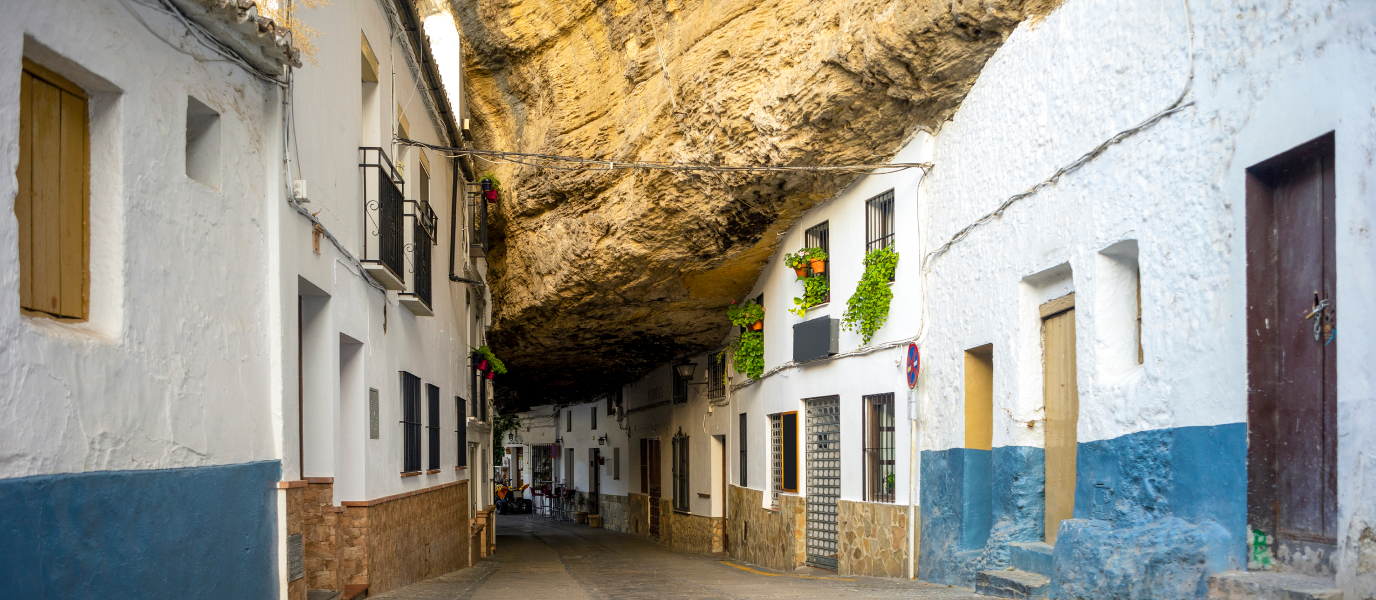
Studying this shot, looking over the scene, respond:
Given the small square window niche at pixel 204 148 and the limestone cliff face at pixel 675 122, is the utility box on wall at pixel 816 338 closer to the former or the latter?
the limestone cliff face at pixel 675 122

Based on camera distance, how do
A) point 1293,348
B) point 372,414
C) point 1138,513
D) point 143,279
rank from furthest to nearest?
point 372,414, point 1138,513, point 1293,348, point 143,279

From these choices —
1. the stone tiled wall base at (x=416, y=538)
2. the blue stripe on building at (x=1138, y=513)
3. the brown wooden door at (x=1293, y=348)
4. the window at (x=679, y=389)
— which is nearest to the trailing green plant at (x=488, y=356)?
the stone tiled wall base at (x=416, y=538)

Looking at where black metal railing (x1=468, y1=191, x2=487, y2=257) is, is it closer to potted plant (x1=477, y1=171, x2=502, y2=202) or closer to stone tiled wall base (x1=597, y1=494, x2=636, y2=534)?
potted plant (x1=477, y1=171, x2=502, y2=202)

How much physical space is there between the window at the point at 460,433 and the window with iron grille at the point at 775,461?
4.73m

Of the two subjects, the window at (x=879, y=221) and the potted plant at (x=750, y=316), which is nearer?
the window at (x=879, y=221)

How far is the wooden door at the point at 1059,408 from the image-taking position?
834 centimetres

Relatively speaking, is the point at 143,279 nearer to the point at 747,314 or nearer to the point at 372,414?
the point at 372,414

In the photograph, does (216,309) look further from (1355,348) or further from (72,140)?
(1355,348)

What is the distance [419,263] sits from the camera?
Result: 38.4 ft

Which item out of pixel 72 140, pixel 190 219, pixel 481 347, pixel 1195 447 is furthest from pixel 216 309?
pixel 481 347

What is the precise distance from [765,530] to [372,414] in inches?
301

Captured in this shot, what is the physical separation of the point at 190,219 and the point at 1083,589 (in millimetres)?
6135

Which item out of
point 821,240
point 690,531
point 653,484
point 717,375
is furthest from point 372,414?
point 653,484

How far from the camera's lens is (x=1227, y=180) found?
5.97 metres
